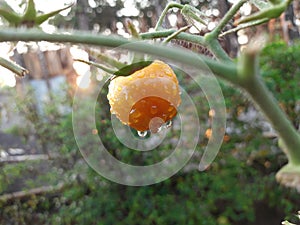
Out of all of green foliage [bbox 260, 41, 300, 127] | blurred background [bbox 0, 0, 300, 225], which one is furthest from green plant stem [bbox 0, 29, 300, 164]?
green foliage [bbox 260, 41, 300, 127]

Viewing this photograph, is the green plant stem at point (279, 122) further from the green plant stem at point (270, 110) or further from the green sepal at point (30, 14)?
the green sepal at point (30, 14)

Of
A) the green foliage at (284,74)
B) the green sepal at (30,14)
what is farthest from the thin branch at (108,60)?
the green foliage at (284,74)

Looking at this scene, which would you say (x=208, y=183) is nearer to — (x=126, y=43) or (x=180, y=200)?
(x=180, y=200)

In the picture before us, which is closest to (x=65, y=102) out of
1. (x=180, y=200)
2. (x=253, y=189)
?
(x=180, y=200)

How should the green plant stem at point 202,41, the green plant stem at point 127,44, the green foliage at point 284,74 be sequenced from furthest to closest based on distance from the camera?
1. the green foliage at point 284,74
2. the green plant stem at point 202,41
3. the green plant stem at point 127,44

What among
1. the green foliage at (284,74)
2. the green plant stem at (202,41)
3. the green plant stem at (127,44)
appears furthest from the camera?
the green foliage at (284,74)

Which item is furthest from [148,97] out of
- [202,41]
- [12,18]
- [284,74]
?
[284,74]
